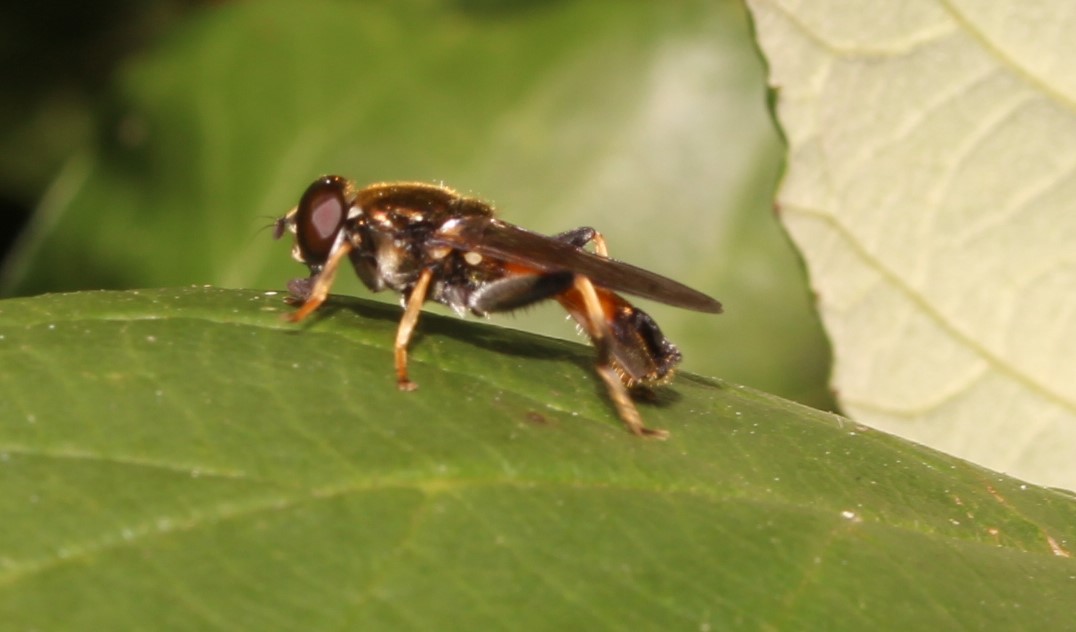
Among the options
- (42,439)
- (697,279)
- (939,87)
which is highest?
(939,87)

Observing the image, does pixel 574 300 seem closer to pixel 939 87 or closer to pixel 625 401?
pixel 625 401

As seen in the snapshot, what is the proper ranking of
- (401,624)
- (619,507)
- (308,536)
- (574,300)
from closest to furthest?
(401,624) → (308,536) → (619,507) → (574,300)

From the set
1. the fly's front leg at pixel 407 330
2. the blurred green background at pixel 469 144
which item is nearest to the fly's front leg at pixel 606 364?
the fly's front leg at pixel 407 330

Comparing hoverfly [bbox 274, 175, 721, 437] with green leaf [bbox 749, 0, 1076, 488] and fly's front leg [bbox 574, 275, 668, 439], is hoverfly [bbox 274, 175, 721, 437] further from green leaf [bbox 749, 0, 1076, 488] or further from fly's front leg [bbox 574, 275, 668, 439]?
green leaf [bbox 749, 0, 1076, 488]

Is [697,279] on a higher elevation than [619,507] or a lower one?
lower

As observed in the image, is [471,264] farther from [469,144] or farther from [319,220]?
[469,144]

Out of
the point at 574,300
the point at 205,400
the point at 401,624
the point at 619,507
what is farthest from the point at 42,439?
the point at 574,300

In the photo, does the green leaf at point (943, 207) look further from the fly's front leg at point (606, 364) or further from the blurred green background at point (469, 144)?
the blurred green background at point (469, 144)

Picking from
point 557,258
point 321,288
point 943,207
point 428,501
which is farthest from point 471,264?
point 428,501
